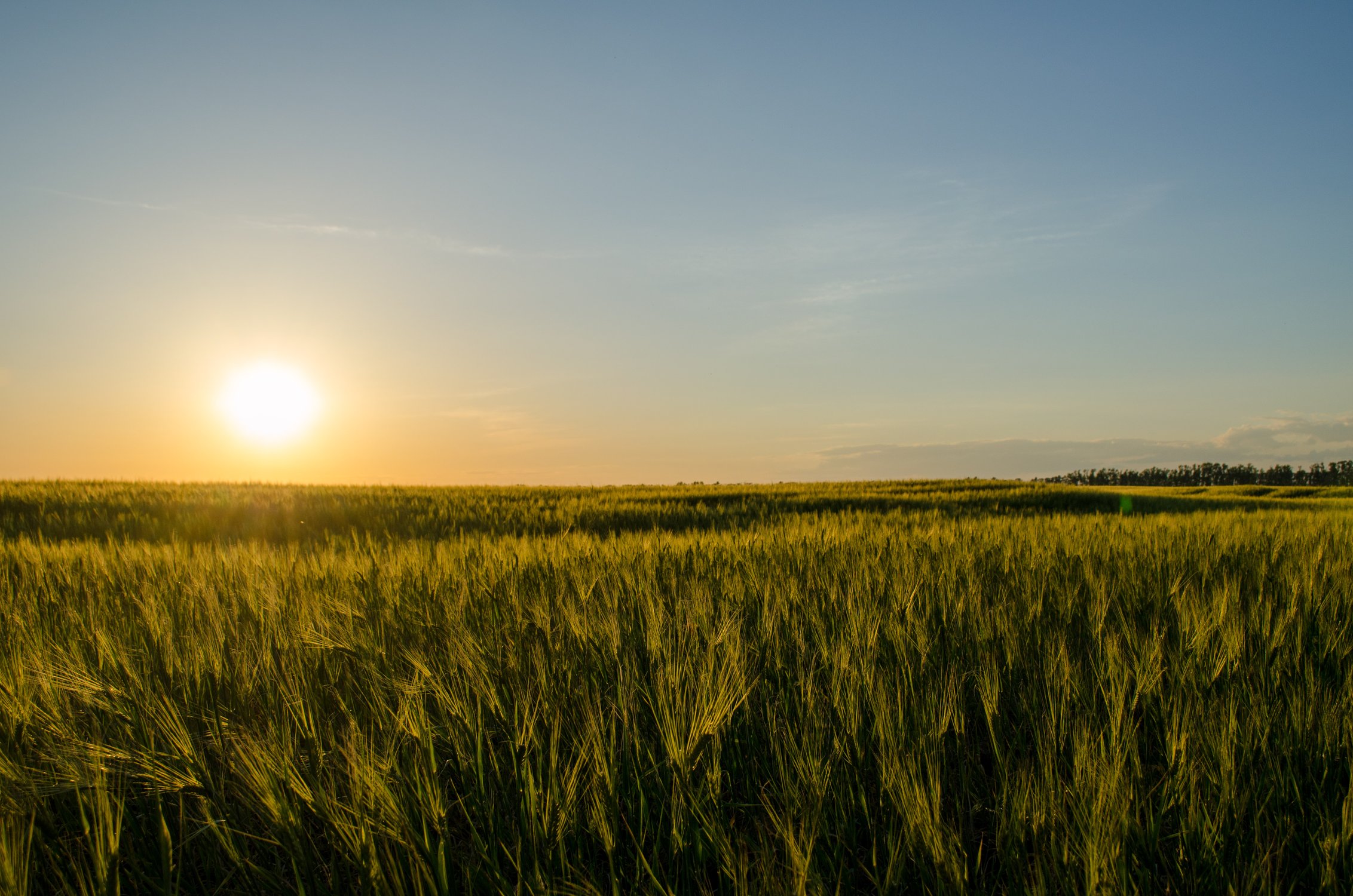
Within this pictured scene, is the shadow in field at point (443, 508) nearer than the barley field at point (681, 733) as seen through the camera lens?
No

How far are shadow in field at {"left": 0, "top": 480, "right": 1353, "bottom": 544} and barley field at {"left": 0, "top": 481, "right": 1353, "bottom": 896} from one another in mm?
3010

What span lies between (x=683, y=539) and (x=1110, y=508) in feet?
43.0

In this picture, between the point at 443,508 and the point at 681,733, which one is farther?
the point at 443,508

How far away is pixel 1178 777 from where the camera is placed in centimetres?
112

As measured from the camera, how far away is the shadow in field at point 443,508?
823 centimetres

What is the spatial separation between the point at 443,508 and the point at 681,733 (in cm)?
998

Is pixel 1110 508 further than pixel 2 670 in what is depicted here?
Yes

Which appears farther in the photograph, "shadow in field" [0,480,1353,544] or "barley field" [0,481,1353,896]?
"shadow in field" [0,480,1353,544]

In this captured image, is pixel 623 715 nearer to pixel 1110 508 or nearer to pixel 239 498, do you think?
pixel 239 498

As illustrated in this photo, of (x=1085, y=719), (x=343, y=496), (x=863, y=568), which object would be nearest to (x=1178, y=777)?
(x=1085, y=719)

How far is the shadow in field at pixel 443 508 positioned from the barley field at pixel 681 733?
9.88 ft

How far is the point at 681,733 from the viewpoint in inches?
46.3

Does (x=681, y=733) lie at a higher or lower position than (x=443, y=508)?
higher

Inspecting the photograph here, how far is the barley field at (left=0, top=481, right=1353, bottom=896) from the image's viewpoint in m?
0.98
